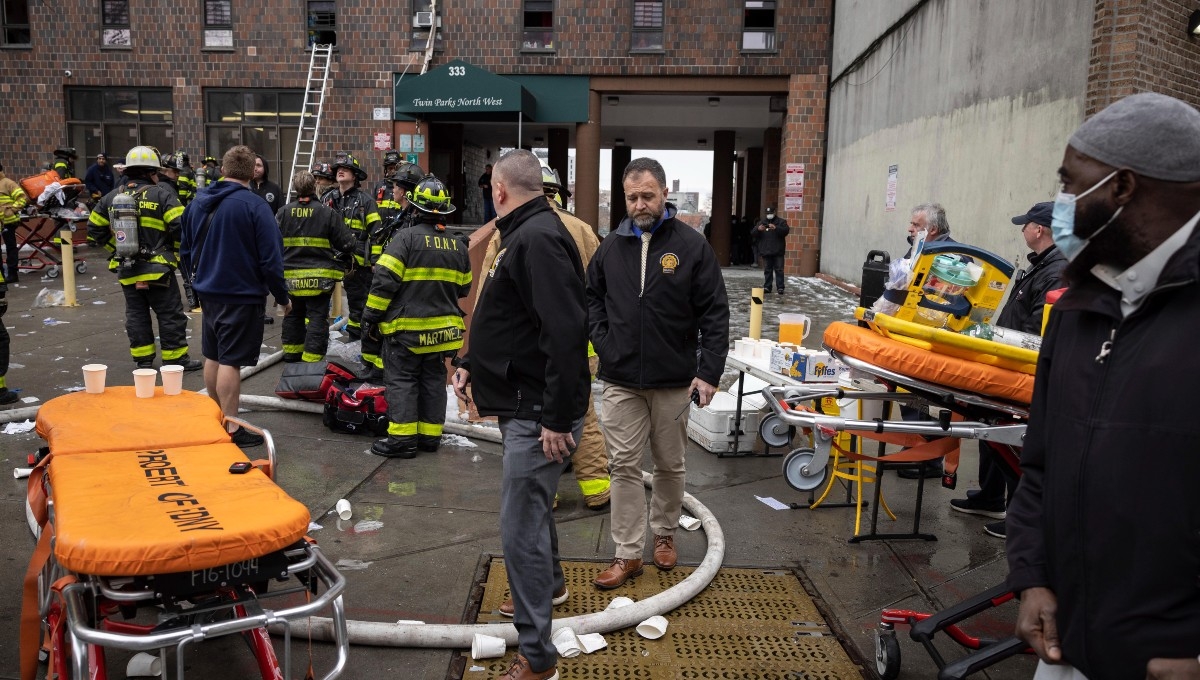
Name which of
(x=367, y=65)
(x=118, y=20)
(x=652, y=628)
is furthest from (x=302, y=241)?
(x=118, y=20)

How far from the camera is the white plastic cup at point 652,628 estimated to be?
3.82 meters

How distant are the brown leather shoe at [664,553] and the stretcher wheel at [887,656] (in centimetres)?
125

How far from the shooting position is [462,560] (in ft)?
15.1

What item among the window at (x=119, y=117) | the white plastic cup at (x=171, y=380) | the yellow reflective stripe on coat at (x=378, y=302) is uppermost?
the window at (x=119, y=117)

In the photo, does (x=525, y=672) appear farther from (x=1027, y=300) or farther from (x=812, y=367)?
(x=1027, y=300)

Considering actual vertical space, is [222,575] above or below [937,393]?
below

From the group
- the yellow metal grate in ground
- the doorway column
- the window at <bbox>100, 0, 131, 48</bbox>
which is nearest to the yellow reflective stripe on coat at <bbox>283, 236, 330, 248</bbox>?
the yellow metal grate in ground

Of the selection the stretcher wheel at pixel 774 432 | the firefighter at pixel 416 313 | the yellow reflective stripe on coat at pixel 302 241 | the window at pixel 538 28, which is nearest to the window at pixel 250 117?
the window at pixel 538 28

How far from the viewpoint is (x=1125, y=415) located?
177cm

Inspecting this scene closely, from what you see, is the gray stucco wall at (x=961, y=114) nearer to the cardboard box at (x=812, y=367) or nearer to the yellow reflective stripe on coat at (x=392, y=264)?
the cardboard box at (x=812, y=367)

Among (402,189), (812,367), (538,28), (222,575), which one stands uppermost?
(538,28)

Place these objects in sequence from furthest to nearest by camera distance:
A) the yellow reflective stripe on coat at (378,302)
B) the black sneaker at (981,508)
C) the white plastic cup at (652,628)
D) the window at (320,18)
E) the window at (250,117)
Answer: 1. the window at (250,117)
2. the window at (320,18)
3. the yellow reflective stripe on coat at (378,302)
4. the black sneaker at (981,508)
5. the white plastic cup at (652,628)

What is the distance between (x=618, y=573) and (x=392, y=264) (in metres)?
3.09

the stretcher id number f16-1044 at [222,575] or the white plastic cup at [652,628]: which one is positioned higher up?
the stretcher id number f16-1044 at [222,575]
